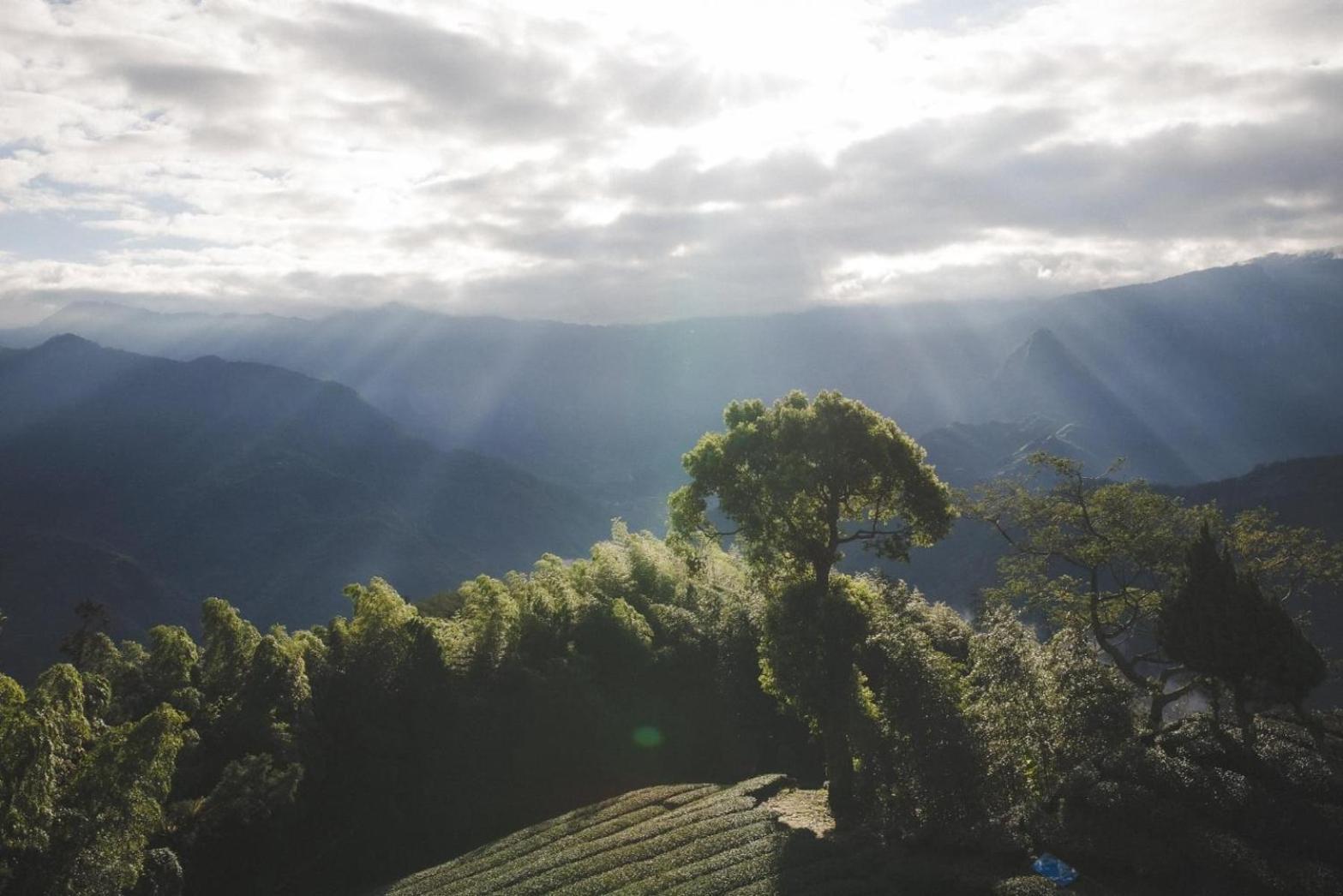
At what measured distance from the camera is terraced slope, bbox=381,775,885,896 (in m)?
20.9

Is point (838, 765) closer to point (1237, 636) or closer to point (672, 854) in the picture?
point (672, 854)

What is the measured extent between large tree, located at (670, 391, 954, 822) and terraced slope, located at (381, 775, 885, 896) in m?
2.87

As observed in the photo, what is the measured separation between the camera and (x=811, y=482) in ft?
81.6

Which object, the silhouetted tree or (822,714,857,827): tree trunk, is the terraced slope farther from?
the silhouetted tree

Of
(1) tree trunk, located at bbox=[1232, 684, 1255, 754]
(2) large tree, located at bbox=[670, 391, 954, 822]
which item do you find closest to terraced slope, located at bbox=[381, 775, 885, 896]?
(2) large tree, located at bbox=[670, 391, 954, 822]

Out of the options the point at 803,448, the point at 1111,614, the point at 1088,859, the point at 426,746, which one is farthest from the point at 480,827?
the point at 1111,614

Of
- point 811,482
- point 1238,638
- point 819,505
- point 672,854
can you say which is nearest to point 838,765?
point 672,854

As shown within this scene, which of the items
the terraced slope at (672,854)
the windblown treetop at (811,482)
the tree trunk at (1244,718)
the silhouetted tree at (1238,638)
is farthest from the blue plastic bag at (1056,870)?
the windblown treetop at (811,482)

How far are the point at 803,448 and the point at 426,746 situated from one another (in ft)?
63.5

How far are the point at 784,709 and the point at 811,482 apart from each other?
765cm

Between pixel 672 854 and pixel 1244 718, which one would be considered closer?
pixel 1244 718

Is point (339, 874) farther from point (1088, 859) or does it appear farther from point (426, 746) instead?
point (1088, 859)

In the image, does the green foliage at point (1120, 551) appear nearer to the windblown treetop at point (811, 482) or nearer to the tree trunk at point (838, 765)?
the windblown treetop at point (811, 482)

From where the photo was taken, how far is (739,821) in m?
24.9
